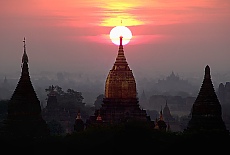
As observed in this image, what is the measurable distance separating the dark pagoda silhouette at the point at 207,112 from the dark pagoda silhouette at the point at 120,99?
6.20m

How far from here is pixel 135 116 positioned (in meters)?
57.5

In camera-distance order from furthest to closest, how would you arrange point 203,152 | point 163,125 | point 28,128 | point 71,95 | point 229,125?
point 71,95, point 229,125, point 163,125, point 28,128, point 203,152

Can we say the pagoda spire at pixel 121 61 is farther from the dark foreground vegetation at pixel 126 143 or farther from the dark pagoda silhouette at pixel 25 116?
the dark foreground vegetation at pixel 126 143

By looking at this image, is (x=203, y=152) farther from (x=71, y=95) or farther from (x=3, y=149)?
(x=71, y=95)

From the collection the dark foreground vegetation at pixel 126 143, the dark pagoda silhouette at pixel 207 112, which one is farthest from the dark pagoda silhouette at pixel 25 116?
the dark pagoda silhouette at pixel 207 112

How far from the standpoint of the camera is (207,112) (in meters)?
51.5

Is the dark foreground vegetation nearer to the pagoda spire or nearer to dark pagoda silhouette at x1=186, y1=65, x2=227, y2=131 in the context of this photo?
dark pagoda silhouette at x1=186, y1=65, x2=227, y2=131

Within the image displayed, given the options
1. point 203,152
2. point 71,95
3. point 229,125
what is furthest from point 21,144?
point 71,95

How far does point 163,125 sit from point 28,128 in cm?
860

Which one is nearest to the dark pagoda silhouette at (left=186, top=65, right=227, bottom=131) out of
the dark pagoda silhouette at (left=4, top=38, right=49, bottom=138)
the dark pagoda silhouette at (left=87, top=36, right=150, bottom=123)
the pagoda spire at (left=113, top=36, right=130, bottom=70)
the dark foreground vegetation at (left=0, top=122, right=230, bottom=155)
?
the dark foreground vegetation at (left=0, top=122, right=230, bottom=155)

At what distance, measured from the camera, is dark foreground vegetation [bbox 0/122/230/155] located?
4531cm

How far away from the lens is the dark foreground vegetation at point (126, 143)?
149 ft

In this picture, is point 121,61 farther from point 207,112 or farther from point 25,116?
point 207,112

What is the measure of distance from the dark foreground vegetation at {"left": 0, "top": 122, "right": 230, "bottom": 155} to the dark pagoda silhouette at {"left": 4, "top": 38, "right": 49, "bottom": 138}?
4.86 metres
